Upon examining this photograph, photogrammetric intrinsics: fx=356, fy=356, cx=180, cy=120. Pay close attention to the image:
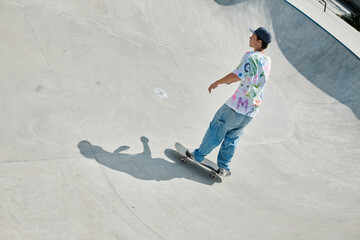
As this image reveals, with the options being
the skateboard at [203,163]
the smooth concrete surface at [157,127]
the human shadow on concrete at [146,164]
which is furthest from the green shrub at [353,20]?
the human shadow on concrete at [146,164]

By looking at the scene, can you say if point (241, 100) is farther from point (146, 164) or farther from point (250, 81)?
point (146, 164)

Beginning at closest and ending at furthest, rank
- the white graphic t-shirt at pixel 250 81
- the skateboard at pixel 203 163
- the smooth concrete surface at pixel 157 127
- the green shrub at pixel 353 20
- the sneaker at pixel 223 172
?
the smooth concrete surface at pixel 157 127 < the white graphic t-shirt at pixel 250 81 < the sneaker at pixel 223 172 < the skateboard at pixel 203 163 < the green shrub at pixel 353 20

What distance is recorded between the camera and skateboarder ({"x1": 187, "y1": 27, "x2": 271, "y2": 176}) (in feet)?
13.3

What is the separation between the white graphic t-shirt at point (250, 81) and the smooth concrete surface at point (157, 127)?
113cm

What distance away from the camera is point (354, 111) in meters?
7.05

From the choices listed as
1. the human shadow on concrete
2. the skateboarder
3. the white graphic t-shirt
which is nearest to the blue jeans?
the skateboarder

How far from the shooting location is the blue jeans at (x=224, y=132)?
434 cm

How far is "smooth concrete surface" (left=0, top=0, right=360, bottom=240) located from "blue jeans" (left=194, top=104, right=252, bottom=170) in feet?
1.19

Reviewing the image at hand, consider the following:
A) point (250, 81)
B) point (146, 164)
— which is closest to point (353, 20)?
point (250, 81)

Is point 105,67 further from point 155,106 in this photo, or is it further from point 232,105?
point 232,105

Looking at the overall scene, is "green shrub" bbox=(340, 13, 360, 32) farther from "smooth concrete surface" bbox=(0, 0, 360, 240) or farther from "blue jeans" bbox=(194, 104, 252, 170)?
"blue jeans" bbox=(194, 104, 252, 170)

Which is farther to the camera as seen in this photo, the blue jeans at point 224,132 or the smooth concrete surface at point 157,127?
the blue jeans at point 224,132

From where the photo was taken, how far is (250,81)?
4.11 metres

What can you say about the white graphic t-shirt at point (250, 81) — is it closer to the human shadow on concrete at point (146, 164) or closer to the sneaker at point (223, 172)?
the sneaker at point (223, 172)
